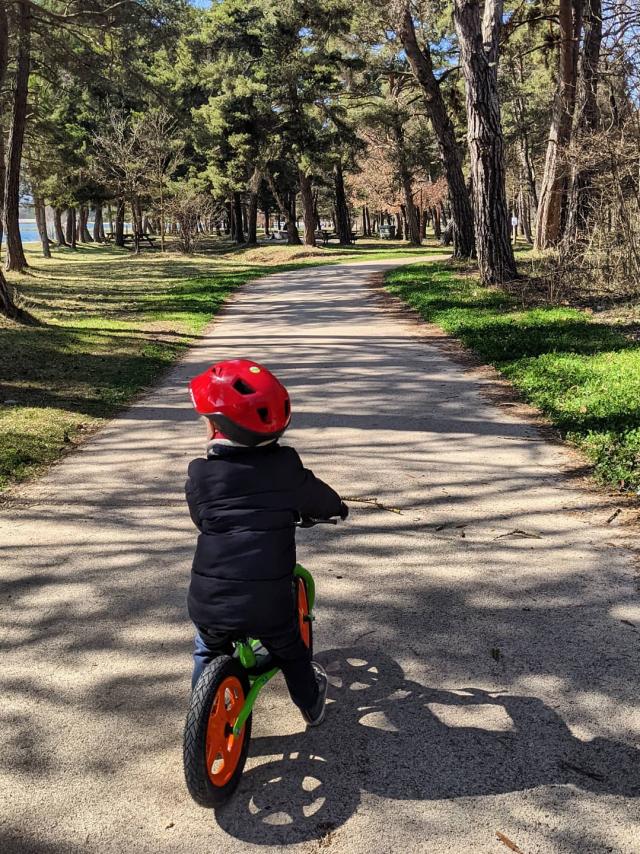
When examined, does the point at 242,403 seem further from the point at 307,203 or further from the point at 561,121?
the point at 307,203

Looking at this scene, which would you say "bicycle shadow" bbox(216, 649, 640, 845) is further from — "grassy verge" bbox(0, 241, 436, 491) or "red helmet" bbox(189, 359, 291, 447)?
"grassy verge" bbox(0, 241, 436, 491)

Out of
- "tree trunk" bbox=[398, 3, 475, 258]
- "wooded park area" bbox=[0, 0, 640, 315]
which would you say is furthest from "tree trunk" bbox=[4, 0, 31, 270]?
"tree trunk" bbox=[398, 3, 475, 258]

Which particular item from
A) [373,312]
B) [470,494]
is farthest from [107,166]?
[470,494]

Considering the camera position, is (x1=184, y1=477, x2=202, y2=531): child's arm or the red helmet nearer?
the red helmet

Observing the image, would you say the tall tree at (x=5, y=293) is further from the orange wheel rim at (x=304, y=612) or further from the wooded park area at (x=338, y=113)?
the orange wheel rim at (x=304, y=612)

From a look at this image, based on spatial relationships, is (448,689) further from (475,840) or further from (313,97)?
(313,97)

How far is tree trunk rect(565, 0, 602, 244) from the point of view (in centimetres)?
1248

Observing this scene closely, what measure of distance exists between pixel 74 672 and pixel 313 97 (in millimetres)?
32533

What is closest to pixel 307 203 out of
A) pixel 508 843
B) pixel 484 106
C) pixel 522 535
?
pixel 484 106

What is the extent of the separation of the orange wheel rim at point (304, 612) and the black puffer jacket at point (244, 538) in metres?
0.37

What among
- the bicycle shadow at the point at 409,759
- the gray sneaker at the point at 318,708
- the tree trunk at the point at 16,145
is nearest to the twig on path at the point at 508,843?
the bicycle shadow at the point at 409,759

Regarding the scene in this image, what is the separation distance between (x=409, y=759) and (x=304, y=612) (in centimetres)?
71

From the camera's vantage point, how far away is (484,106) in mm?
13742

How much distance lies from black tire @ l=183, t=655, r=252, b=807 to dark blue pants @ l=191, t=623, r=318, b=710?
0.13 meters
